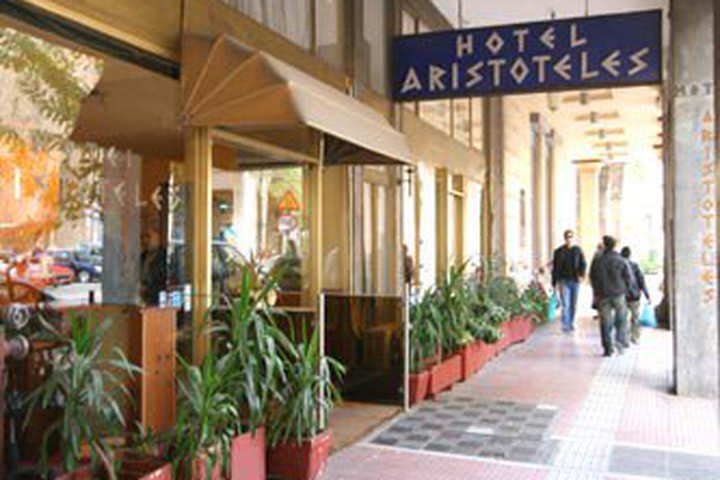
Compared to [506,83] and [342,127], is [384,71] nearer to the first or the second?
[506,83]

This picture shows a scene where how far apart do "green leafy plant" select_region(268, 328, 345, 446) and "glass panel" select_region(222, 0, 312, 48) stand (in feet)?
7.43

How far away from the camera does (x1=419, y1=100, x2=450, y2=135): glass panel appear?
29.7 ft

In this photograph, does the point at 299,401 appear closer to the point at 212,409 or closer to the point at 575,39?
the point at 212,409

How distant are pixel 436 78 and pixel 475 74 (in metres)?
0.41

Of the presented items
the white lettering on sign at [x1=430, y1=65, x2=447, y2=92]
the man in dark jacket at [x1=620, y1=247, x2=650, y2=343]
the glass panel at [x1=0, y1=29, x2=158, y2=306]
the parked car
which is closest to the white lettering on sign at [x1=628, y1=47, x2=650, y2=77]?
the white lettering on sign at [x1=430, y1=65, x2=447, y2=92]

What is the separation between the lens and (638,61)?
651 centimetres

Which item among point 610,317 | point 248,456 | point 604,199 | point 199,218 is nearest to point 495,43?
point 199,218

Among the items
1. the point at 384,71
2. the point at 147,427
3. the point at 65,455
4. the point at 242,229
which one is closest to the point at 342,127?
the point at 242,229

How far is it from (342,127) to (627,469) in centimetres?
269

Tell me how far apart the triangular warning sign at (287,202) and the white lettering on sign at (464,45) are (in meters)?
2.40

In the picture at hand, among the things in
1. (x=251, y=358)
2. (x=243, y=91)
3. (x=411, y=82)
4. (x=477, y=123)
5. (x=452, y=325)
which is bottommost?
(x=452, y=325)

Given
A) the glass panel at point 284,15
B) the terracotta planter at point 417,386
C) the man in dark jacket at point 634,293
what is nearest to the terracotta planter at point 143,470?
the glass panel at point 284,15

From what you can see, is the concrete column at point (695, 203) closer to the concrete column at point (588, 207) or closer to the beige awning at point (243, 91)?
the beige awning at point (243, 91)

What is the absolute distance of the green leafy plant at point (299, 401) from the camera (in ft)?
13.7
